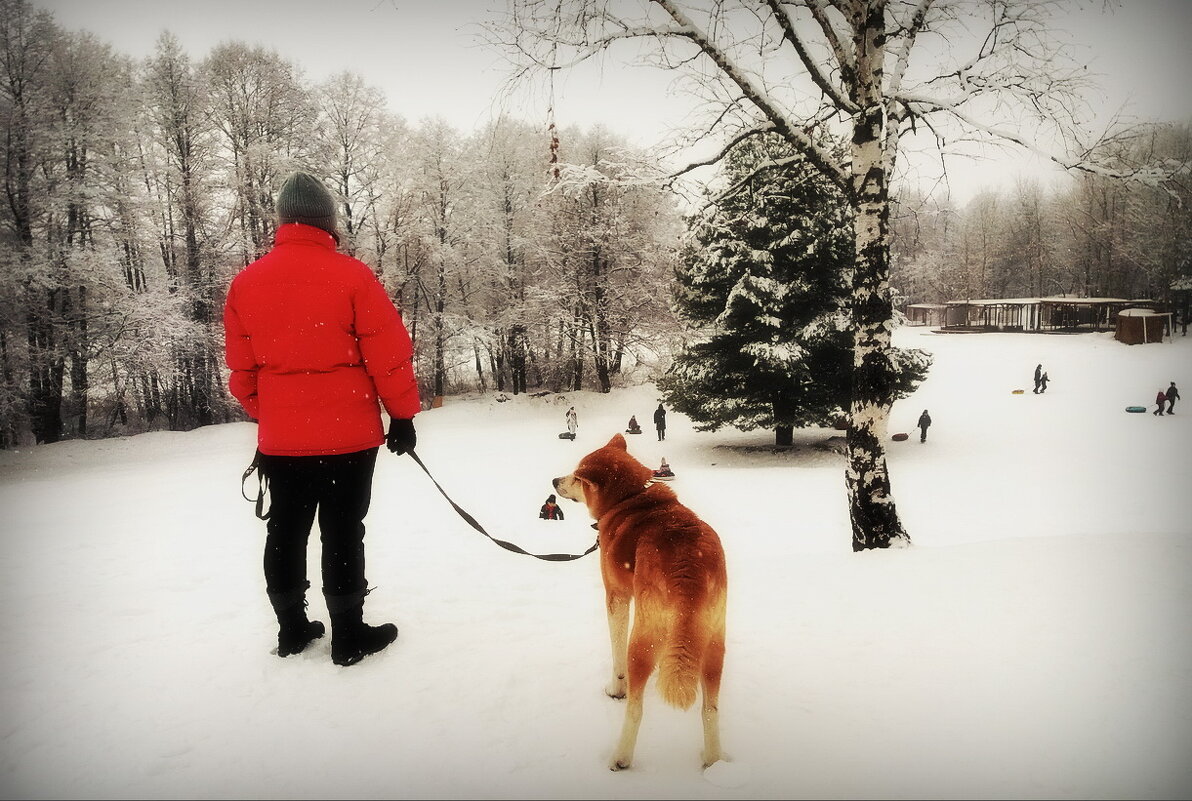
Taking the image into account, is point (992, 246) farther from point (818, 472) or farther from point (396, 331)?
point (396, 331)

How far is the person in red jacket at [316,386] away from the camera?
2.60 m

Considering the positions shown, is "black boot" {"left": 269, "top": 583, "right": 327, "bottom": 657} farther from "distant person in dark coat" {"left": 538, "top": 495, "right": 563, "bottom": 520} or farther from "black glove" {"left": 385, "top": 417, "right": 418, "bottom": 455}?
"distant person in dark coat" {"left": 538, "top": 495, "right": 563, "bottom": 520}

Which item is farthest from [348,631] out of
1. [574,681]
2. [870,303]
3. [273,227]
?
[273,227]

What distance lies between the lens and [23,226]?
10305 millimetres

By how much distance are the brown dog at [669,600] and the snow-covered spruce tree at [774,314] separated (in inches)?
545

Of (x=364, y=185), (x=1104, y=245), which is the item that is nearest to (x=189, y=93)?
(x=364, y=185)

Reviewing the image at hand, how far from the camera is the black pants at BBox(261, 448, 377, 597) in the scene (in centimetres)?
272

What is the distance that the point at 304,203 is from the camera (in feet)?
9.00

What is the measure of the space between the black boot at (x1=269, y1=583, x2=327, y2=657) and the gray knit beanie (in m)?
1.91

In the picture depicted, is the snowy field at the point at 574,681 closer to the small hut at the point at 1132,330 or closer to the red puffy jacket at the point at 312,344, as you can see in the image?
the red puffy jacket at the point at 312,344

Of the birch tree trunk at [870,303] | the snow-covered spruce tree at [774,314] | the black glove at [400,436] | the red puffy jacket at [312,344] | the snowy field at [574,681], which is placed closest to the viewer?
the snowy field at [574,681]

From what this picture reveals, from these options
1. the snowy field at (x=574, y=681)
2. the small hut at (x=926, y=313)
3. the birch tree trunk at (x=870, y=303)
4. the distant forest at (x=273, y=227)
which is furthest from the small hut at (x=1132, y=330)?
the small hut at (x=926, y=313)

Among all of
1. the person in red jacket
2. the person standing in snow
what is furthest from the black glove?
the person standing in snow

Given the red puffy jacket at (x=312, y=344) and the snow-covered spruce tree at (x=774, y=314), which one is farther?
the snow-covered spruce tree at (x=774, y=314)
